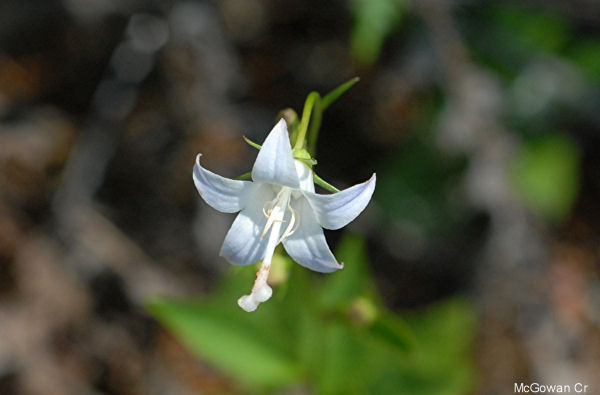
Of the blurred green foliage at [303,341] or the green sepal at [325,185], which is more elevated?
the green sepal at [325,185]

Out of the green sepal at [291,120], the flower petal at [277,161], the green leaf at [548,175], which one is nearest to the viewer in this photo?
the flower petal at [277,161]

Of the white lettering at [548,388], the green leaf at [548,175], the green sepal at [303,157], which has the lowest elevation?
the white lettering at [548,388]

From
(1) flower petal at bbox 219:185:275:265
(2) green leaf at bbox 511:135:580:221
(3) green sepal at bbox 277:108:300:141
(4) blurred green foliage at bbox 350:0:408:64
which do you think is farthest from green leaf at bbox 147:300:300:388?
(2) green leaf at bbox 511:135:580:221

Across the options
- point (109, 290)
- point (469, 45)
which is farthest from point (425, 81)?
point (109, 290)

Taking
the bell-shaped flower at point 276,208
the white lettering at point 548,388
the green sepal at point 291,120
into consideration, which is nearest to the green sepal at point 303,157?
the bell-shaped flower at point 276,208

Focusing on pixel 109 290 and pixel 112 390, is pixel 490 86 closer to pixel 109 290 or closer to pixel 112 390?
pixel 109 290

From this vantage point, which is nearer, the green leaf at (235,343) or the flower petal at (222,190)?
the flower petal at (222,190)

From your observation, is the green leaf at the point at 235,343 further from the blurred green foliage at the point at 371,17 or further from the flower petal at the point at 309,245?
the blurred green foliage at the point at 371,17
